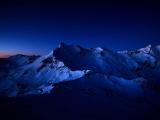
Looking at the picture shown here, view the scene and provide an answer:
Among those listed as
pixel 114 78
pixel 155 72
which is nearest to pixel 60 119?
pixel 114 78

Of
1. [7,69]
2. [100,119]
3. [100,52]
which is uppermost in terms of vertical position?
[100,52]

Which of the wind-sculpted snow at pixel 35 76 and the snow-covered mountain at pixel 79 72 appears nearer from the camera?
the snow-covered mountain at pixel 79 72

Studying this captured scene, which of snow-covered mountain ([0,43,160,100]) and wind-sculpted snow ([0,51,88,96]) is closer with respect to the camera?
snow-covered mountain ([0,43,160,100])

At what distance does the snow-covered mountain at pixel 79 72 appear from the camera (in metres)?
35.1

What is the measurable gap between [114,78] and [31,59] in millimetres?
25751

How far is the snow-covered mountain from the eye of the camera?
35.1 metres

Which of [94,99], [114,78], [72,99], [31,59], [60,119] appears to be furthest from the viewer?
[31,59]

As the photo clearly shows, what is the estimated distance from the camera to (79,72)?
35500 millimetres

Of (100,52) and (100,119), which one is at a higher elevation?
(100,52)

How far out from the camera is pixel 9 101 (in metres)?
20.6

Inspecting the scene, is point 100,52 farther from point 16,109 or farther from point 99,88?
point 16,109

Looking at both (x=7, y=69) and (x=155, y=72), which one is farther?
(x=155, y=72)

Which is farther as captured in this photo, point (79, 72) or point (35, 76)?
point (35, 76)

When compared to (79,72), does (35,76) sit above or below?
below
